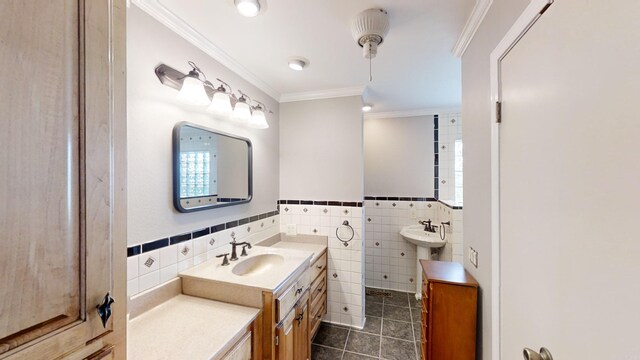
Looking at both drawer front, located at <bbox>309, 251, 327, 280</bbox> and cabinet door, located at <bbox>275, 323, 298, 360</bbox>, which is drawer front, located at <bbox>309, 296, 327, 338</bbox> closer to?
drawer front, located at <bbox>309, 251, 327, 280</bbox>

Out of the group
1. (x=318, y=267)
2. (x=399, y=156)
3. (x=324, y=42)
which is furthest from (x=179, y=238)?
(x=399, y=156)

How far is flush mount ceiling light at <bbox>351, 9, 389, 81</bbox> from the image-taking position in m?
1.25

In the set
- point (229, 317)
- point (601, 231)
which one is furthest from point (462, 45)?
point (229, 317)

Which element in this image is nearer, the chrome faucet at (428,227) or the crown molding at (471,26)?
the crown molding at (471,26)

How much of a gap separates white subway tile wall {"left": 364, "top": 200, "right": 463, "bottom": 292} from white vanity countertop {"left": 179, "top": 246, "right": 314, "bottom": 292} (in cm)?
175

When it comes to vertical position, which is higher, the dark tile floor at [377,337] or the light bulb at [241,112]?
the light bulb at [241,112]

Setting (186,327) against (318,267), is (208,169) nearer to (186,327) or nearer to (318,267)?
(186,327)

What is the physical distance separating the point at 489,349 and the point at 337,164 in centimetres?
173

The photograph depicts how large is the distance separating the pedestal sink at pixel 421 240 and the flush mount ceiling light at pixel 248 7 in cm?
265

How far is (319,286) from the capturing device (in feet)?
7.24

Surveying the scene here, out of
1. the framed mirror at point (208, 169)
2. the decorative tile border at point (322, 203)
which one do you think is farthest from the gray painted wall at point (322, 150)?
the framed mirror at point (208, 169)

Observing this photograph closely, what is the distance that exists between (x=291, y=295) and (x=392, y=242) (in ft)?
6.87

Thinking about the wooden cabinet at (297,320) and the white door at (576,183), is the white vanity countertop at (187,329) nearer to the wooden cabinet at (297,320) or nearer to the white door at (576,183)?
the wooden cabinet at (297,320)

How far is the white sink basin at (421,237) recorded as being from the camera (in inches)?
103
